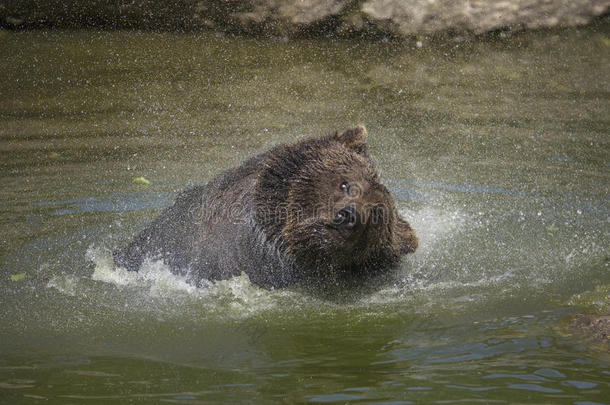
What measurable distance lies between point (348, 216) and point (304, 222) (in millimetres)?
547

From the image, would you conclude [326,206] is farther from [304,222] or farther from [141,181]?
[141,181]

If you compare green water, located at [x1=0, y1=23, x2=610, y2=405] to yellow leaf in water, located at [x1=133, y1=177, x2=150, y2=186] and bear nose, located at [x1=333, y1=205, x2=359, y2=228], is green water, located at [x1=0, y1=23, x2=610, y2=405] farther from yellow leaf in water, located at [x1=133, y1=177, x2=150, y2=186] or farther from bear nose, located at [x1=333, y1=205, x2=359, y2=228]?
bear nose, located at [x1=333, y1=205, x2=359, y2=228]

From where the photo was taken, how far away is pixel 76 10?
14.8m

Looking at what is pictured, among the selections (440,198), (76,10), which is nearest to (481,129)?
(440,198)

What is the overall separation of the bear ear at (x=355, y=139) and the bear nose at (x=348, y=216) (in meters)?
1.05

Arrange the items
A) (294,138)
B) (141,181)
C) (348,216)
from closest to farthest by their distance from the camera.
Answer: (348,216), (141,181), (294,138)

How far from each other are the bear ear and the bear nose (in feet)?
3.46

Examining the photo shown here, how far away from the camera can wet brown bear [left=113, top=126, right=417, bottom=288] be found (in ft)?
16.6

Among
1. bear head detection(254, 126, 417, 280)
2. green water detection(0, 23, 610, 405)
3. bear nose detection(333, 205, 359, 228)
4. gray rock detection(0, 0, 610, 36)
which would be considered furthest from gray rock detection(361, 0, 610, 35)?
bear nose detection(333, 205, 359, 228)

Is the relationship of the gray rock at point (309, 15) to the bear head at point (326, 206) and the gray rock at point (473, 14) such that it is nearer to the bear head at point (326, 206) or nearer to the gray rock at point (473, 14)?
the gray rock at point (473, 14)

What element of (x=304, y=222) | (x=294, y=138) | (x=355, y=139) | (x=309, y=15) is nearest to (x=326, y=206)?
(x=304, y=222)

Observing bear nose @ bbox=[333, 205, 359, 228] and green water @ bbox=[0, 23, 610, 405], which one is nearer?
bear nose @ bbox=[333, 205, 359, 228]

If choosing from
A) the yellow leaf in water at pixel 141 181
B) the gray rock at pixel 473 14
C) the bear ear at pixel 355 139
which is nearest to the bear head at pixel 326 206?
the bear ear at pixel 355 139

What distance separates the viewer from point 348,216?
4.74 m
